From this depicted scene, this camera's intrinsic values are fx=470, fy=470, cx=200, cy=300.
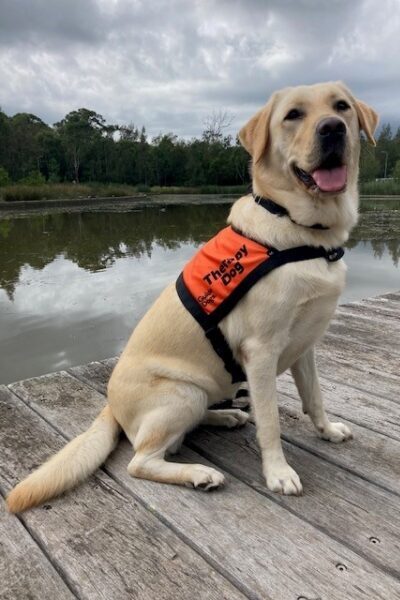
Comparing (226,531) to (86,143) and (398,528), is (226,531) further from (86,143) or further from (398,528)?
(86,143)

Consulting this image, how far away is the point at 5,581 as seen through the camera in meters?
1.43

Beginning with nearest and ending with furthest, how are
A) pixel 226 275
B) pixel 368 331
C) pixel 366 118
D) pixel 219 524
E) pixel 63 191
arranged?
pixel 219 524
pixel 226 275
pixel 366 118
pixel 368 331
pixel 63 191

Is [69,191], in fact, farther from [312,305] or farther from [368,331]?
[312,305]

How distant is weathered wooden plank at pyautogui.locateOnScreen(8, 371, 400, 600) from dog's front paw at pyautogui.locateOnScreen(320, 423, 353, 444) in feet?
1.73

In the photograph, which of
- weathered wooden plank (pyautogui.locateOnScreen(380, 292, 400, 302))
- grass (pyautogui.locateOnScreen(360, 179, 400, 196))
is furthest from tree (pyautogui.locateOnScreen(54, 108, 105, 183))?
weathered wooden plank (pyautogui.locateOnScreen(380, 292, 400, 302))

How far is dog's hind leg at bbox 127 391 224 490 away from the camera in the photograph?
184 centimetres

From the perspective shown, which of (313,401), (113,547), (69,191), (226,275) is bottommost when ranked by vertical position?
(69,191)

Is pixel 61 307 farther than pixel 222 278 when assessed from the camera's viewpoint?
Yes

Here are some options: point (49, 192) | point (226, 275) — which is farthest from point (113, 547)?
point (49, 192)

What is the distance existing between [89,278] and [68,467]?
7.51 meters

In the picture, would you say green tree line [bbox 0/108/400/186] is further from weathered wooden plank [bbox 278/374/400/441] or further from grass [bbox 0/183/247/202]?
weathered wooden plank [bbox 278/374/400/441]

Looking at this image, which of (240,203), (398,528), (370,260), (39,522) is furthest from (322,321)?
(370,260)

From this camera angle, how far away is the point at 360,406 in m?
2.50

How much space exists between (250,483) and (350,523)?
40 cm
